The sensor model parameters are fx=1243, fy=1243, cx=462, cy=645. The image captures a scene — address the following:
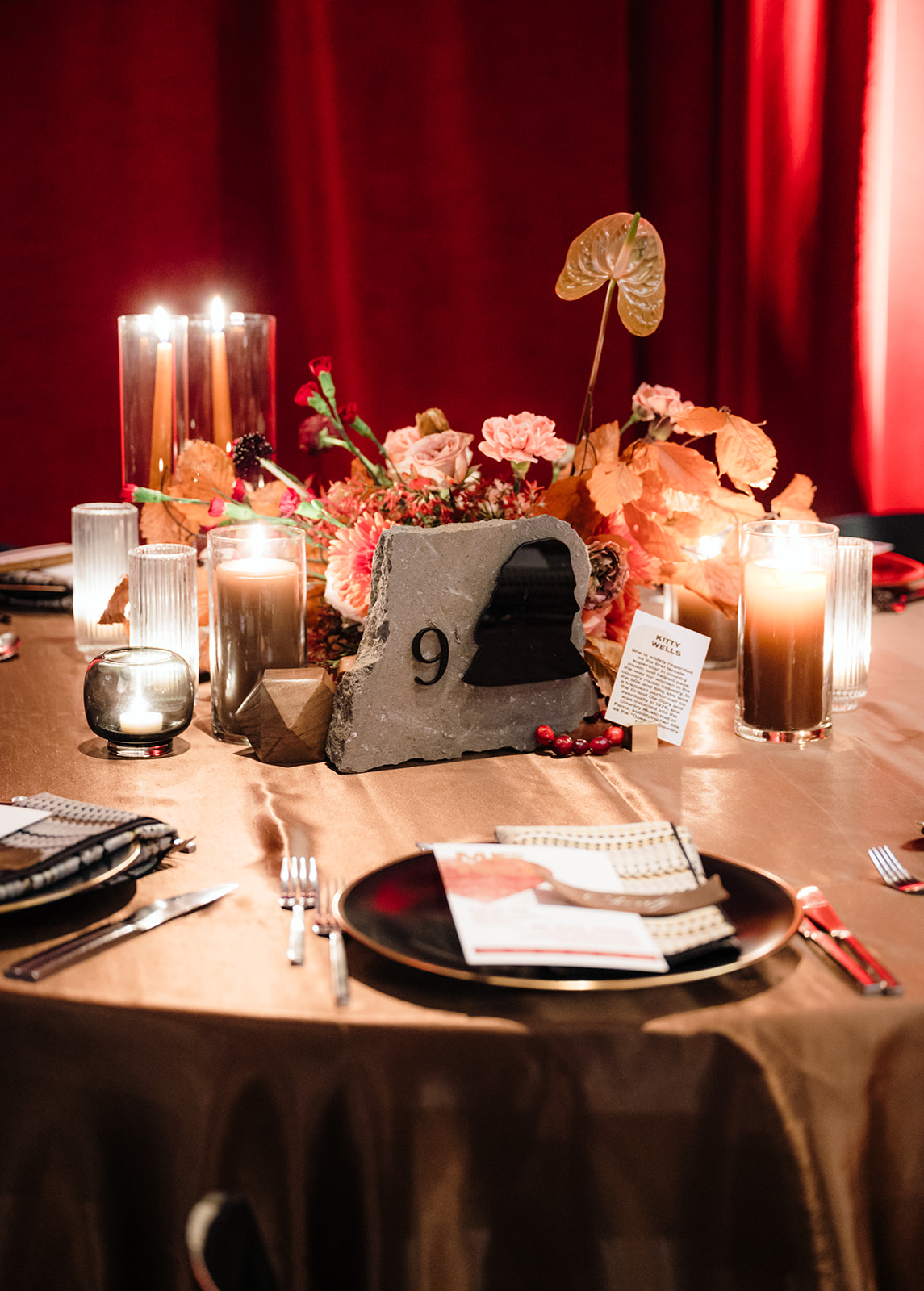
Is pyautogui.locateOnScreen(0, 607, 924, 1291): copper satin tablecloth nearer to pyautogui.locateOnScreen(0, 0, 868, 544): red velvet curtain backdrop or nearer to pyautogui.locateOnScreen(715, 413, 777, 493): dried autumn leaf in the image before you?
pyautogui.locateOnScreen(715, 413, 777, 493): dried autumn leaf

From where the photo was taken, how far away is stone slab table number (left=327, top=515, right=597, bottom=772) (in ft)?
3.69

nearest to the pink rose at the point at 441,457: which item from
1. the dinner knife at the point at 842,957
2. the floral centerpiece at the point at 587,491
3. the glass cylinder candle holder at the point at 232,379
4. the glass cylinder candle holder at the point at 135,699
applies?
the floral centerpiece at the point at 587,491

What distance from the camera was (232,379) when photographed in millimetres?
1685

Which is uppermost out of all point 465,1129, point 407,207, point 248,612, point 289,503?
point 407,207

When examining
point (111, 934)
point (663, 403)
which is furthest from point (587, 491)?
point (111, 934)

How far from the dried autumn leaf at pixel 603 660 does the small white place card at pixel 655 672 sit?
35 millimetres

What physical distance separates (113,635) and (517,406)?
5.96ft

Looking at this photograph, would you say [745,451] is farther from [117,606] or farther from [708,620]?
[117,606]

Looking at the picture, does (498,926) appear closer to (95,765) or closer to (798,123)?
(95,765)

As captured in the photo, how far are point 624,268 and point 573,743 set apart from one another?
50 centimetres

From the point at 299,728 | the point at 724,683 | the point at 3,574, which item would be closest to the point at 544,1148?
the point at 299,728

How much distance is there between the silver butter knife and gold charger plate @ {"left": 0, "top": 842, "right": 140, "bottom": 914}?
27 millimetres

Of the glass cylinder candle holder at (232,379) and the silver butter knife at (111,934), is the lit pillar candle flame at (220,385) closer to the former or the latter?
the glass cylinder candle holder at (232,379)

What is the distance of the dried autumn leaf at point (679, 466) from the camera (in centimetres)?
127
